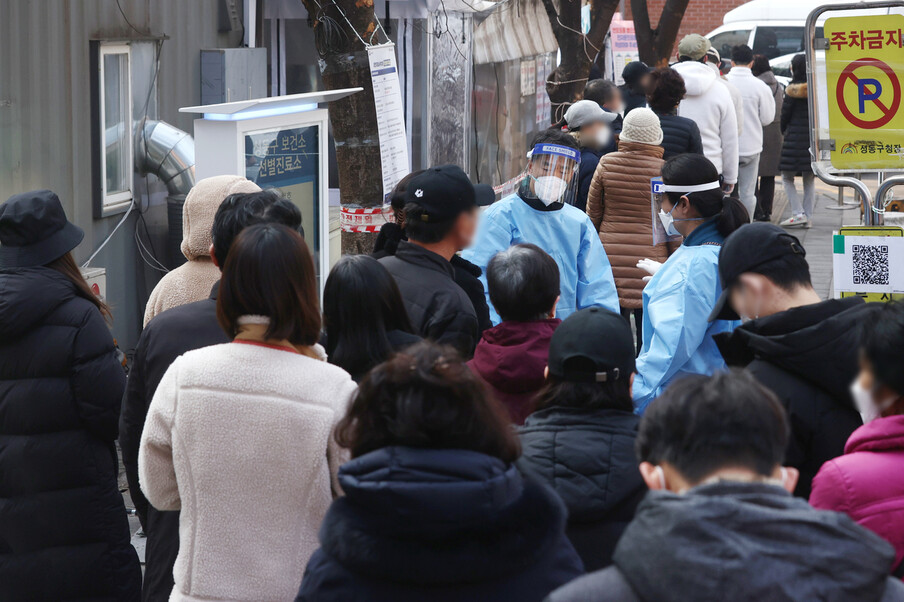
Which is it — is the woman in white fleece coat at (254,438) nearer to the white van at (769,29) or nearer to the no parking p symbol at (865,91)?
the no parking p symbol at (865,91)

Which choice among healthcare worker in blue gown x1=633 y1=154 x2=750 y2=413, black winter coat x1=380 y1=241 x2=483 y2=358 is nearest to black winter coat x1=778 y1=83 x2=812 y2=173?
healthcare worker in blue gown x1=633 y1=154 x2=750 y2=413

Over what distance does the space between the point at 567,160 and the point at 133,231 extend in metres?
4.00

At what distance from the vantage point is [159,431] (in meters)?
2.70

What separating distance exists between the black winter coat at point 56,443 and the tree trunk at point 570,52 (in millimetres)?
9475

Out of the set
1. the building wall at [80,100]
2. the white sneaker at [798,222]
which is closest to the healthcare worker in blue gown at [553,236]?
the building wall at [80,100]

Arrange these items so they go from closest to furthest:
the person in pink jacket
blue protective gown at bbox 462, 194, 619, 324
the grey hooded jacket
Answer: the grey hooded jacket < the person in pink jacket < blue protective gown at bbox 462, 194, 619, 324

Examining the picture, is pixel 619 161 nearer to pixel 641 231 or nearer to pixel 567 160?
pixel 641 231

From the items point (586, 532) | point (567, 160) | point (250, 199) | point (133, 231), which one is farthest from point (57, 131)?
point (586, 532)

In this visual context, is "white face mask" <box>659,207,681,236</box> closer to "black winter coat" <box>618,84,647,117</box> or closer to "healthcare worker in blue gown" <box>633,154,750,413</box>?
"healthcare worker in blue gown" <box>633,154,750,413</box>

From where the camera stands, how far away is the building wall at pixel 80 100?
675 cm

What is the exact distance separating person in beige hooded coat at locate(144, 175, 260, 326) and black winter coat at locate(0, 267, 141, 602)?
0.26m

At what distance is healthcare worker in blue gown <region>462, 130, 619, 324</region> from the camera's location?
5.41 metres

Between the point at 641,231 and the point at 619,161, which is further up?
the point at 619,161

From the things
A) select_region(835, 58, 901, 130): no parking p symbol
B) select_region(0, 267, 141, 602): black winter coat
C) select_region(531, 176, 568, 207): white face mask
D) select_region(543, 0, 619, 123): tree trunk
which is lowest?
select_region(0, 267, 141, 602): black winter coat
